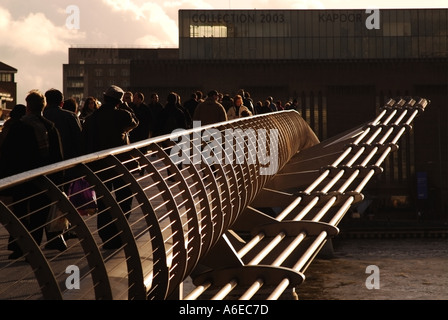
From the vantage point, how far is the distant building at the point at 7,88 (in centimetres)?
9784

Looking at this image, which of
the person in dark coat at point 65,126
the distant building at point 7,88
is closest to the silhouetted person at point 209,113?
the person in dark coat at point 65,126

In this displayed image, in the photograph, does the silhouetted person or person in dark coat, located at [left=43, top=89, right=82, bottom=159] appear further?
the silhouetted person

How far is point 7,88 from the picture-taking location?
354ft

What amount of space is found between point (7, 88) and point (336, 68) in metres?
45.3

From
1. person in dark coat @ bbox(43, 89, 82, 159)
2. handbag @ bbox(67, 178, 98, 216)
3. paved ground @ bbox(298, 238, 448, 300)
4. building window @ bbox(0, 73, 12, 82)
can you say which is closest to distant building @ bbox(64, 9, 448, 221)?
paved ground @ bbox(298, 238, 448, 300)

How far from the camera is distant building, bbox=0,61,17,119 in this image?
97844 mm

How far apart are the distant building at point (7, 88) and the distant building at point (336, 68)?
69.4 feet

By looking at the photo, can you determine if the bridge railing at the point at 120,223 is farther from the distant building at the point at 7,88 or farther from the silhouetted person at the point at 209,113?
the distant building at the point at 7,88

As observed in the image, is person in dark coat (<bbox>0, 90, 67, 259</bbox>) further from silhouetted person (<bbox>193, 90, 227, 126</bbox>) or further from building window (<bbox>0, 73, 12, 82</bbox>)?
building window (<bbox>0, 73, 12, 82</bbox>)

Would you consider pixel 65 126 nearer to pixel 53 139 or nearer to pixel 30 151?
pixel 53 139

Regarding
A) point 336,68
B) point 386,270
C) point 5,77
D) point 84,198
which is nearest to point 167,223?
point 84,198

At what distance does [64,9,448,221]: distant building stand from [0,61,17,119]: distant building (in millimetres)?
21165

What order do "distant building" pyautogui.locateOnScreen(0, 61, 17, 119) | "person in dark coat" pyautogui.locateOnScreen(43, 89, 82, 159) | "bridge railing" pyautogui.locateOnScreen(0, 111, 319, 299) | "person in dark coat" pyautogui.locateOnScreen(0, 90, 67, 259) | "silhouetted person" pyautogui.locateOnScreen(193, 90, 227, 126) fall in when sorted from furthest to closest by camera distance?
"distant building" pyautogui.locateOnScreen(0, 61, 17, 119)
"silhouetted person" pyautogui.locateOnScreen(193, 90, 227, 126)
"person in dark coat" pyautogui.locateOnScreen(43, 89, 82, 159)
"person in dark coat" pyautogui.locateOnScreen(0, 90, 67, 259)
"bridge railing" pyautogui.locateOnScreen(0, 111, 319, 299)
